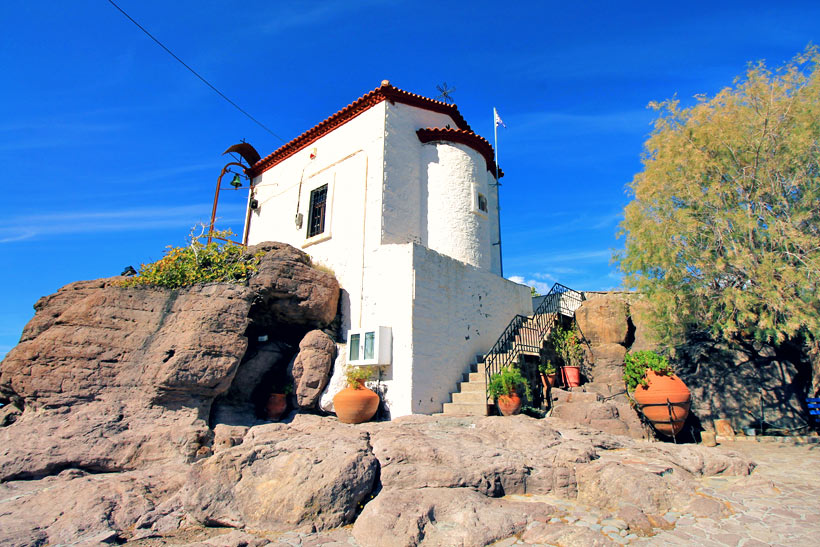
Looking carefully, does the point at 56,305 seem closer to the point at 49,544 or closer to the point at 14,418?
the point at 14,418

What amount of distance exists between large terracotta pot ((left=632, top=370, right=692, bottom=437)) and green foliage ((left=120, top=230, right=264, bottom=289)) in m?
8.71

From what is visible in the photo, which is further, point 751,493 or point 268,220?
point 268,220

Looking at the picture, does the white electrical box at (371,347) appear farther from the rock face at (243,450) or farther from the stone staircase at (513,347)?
the stone staircase at (513,347)

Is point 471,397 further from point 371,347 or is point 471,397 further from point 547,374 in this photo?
point 547,374

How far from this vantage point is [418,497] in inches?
205

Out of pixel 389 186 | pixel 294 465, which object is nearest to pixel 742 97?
pixel 389 186

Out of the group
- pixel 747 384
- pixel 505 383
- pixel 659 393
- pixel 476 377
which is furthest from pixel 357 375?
pixel 747 384

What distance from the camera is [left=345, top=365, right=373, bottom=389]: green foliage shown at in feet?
30.4

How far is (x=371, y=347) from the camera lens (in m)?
9.88

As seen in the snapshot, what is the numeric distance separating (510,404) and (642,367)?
2792 millimetres

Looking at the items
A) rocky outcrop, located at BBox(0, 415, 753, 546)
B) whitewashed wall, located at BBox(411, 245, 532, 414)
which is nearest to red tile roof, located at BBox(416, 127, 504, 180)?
whitewashed wall, located at BBox(411, 245, 532, 414)

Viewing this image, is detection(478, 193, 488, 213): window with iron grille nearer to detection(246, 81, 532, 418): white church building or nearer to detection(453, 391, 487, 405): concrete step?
detection(246, 81, 532, 418): white church building

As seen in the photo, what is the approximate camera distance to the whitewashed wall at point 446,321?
980cm

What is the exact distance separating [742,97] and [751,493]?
25.1 ft
